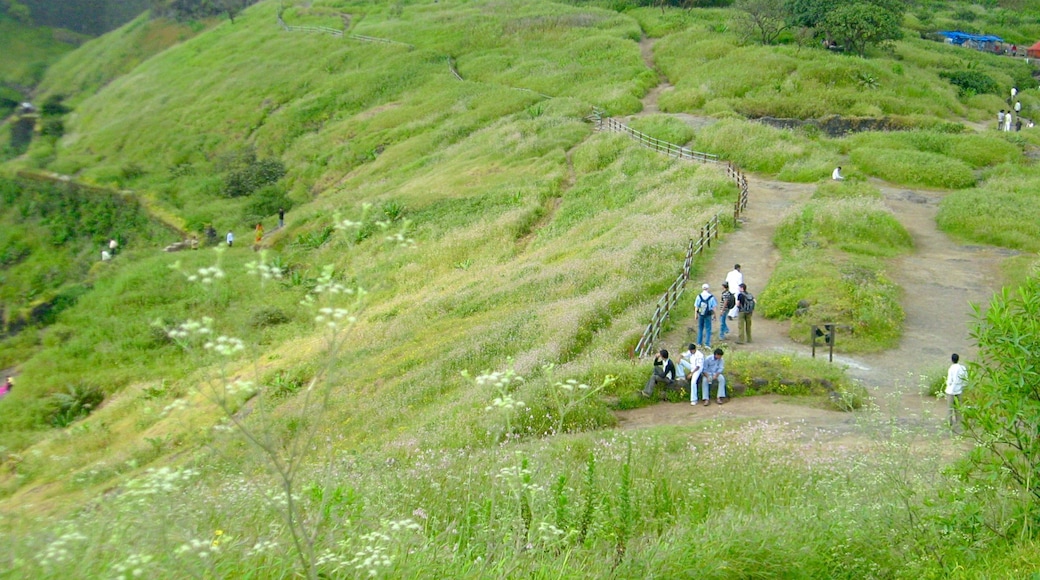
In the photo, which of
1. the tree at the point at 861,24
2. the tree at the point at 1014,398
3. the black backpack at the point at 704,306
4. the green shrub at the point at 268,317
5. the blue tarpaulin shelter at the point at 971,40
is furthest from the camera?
the blue tarpaulin shelter at the point at 971,40

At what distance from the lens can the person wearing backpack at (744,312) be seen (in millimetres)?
15633

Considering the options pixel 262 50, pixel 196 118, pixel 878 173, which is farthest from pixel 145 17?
pixel 878 173

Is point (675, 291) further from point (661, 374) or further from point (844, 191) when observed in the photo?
point (844, 191)

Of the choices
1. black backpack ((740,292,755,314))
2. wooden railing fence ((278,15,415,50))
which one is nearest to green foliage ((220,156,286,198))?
wooden railing fence ((278,15,415,50))

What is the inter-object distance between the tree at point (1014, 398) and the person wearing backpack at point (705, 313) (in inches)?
342

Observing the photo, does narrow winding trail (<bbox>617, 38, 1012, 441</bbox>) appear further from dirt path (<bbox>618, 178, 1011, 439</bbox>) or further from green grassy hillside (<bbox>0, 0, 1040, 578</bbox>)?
green grassy hillside (<bbox>0, 0, 1040, 578</bbox>)

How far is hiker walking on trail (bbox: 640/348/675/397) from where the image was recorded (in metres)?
13.9

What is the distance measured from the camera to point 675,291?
18.0 metres

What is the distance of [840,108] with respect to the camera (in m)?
38.7

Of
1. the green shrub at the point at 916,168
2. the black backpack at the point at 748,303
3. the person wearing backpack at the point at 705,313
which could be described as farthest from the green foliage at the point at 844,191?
the person wearing backpack at the point at 705,313

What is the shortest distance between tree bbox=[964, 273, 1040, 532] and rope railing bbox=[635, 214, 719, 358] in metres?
9.22

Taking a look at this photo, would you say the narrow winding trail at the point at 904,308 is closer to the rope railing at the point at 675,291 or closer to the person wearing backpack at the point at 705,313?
the rope railing at the point at 675,291

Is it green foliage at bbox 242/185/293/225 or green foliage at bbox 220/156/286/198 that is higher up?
green foliage at bbox 220/156/286/198

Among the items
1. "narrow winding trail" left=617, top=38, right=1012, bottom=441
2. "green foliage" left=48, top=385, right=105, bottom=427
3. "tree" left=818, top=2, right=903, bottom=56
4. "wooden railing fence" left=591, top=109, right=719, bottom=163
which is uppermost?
"tree" left=818, top=2, right=903, bottom=56
